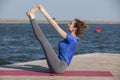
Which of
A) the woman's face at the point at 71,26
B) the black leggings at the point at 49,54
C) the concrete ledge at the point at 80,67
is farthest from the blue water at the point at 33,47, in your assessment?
the woman's face at the point at 71,26

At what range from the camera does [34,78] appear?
9.53 meters

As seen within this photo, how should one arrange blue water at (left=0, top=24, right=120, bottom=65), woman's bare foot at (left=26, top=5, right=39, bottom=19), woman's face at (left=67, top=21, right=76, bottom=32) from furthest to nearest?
blue water at (left=0, top=24, right=120, bottom=65) < woman's face at (left=67, top=21, right=76, bottom=32) < woman's bare foot at (left=26, top=5, right=39, bottom=19)

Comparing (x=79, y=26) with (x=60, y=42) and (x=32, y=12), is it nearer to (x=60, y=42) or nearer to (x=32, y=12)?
(x=60, y=42)

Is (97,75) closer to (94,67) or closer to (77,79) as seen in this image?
(77,79)

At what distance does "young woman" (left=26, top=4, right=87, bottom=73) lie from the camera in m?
9.67

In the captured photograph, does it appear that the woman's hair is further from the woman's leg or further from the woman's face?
the woman's leg

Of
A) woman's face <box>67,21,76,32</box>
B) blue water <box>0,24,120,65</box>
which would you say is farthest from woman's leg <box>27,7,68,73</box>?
blue water <box>0,24,120,65</box>

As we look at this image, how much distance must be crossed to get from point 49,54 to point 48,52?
0.05 m

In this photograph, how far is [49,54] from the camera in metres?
9.88

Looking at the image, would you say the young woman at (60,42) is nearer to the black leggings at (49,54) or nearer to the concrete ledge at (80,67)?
the black leggings at (49,54)

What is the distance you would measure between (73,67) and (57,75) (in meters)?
1.68

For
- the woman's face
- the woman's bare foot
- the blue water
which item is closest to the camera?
the woman's bare foot

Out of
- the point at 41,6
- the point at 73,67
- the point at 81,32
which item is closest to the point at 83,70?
the point at 73,67

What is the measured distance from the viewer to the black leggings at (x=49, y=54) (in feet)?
31.7
